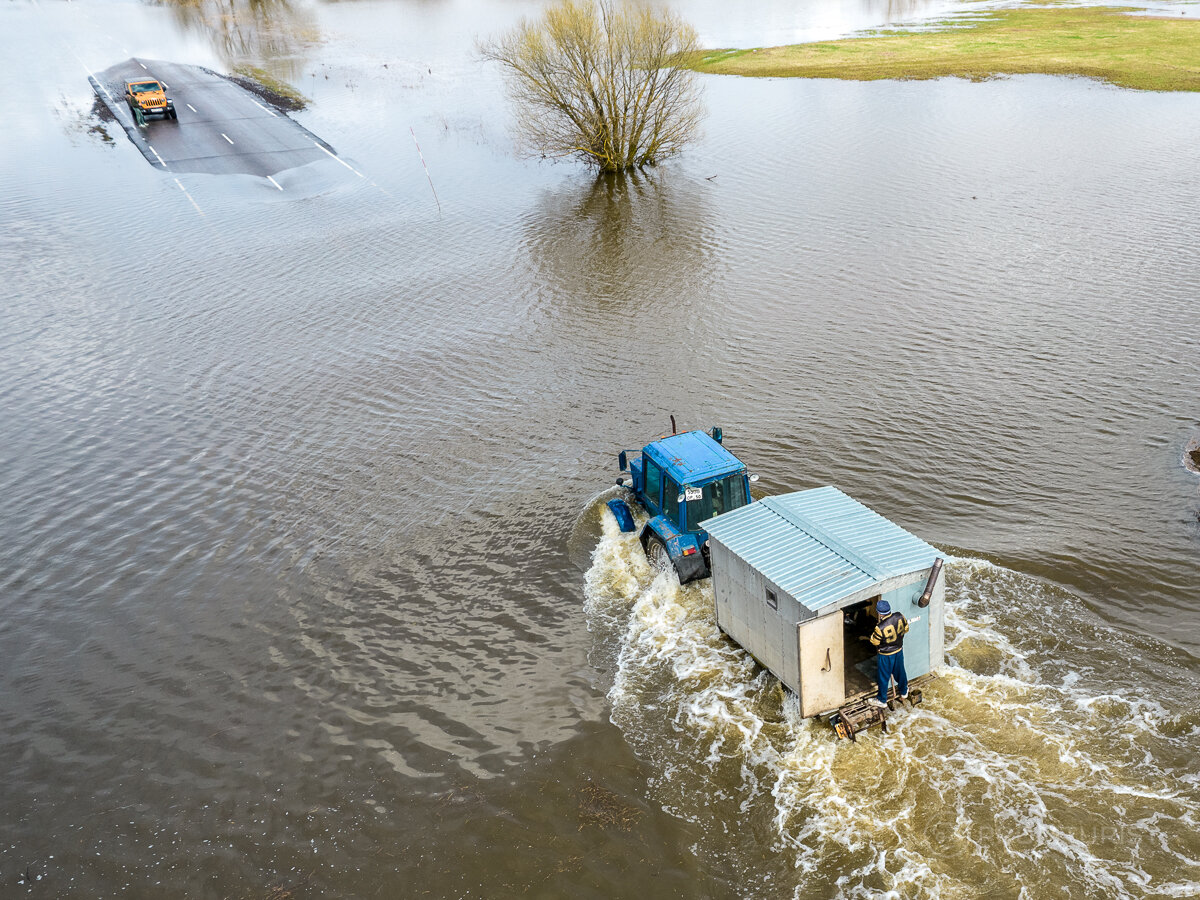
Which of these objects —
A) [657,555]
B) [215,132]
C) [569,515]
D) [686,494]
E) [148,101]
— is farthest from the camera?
[148,101]

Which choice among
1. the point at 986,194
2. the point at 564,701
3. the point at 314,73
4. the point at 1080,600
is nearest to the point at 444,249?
the point at 986,194

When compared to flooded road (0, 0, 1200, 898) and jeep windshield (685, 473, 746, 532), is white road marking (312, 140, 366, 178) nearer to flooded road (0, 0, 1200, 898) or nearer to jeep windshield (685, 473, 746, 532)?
flooded road (0, 0, 1200, 898)

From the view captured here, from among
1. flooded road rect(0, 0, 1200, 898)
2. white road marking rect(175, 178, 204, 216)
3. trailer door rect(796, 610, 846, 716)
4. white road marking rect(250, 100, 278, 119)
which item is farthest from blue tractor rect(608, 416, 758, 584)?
white road marking rect(250, 100, 278, 119)

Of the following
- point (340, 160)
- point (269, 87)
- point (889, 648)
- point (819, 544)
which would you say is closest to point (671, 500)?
point (819, 544)

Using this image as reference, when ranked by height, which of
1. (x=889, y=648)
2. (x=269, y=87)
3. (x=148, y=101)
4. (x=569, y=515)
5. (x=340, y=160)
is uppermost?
(x=269, y=87)

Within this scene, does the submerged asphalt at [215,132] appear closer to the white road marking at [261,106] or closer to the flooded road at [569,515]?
the white road marking at [261,106]

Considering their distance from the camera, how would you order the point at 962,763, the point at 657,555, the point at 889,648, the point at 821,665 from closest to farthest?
the point at 962,763 → the point at 889,648 → the point at 821,665 → the point at 657,555

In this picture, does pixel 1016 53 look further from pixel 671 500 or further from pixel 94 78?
pixel 94 78

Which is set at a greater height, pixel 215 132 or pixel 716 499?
pixel 215 132
